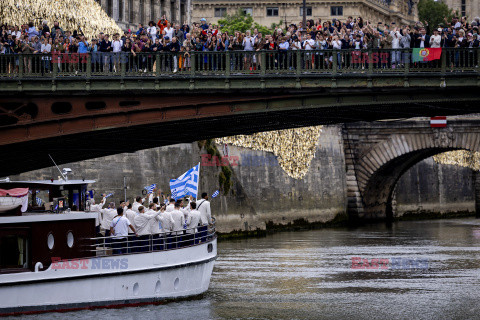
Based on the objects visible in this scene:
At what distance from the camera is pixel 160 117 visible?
37.2 meters

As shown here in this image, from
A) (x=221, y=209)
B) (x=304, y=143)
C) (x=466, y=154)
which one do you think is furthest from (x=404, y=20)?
(x=221, y=209)

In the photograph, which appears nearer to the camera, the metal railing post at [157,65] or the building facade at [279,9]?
the metal railing post at [157,65]

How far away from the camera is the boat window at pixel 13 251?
95.7 feet

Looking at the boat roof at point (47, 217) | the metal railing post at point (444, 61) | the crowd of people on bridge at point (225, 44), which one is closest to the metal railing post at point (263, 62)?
the crowd of people on bridge at point (225, 44)

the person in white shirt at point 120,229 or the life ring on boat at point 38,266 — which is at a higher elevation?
the person in white shirt at point 120,229

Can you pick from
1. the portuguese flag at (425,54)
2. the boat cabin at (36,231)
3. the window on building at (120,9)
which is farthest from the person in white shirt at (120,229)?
the window on building at (120,9)

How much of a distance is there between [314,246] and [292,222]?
1404cm

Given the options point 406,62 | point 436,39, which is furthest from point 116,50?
point 436,39

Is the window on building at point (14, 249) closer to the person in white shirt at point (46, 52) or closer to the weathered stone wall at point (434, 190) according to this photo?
the person in white shirt at point (46, 52)

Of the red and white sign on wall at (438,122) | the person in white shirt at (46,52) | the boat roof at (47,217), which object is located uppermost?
the person in white shirt at (46,52)

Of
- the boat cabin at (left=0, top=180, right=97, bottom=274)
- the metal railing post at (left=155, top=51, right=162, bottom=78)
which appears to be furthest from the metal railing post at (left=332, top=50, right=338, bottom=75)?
the boat cabin at (left=0, top=180, right=97, bottom=274)

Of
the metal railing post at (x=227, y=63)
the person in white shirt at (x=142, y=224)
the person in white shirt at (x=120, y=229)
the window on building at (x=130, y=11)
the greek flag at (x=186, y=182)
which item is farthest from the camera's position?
the window on building at (x=130, y=11)

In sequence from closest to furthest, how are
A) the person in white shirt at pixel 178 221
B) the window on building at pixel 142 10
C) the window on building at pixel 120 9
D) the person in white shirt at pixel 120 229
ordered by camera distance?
the person in white shirt at pixel 120 229
the person in white shirt at pixel 178 221
the window on building at pixel 120 9
the window on building at pixel 142 10

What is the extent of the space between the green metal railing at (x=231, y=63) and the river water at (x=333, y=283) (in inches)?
269
